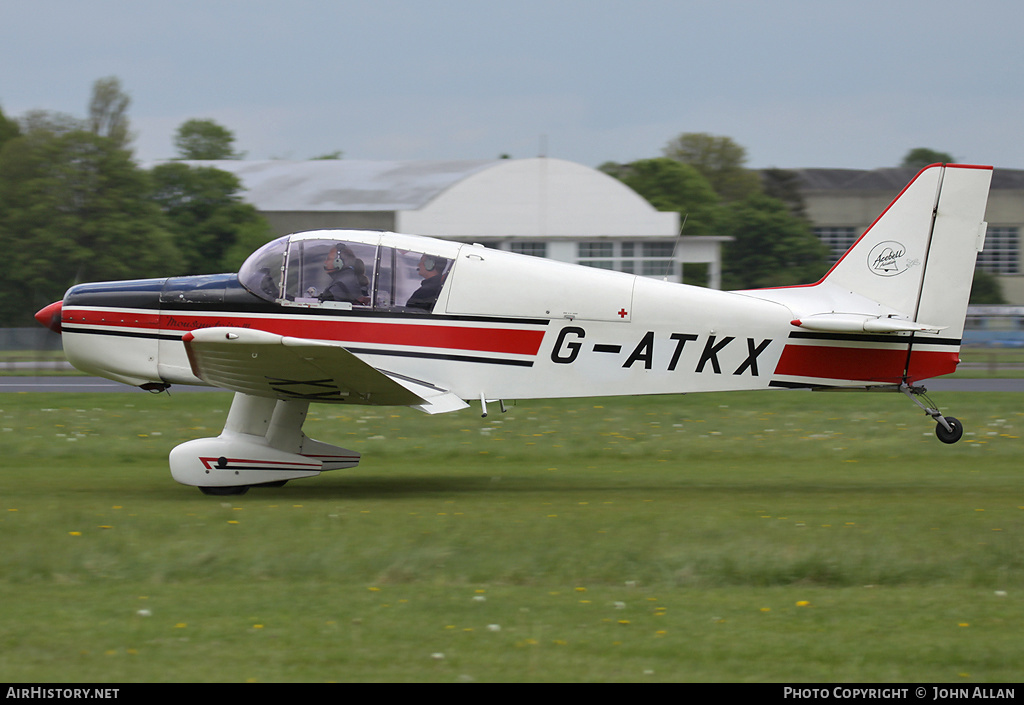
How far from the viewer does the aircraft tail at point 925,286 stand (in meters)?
9.24

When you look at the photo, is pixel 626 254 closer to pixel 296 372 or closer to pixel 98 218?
pixel 98 218

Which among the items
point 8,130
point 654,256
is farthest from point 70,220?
point 654,256

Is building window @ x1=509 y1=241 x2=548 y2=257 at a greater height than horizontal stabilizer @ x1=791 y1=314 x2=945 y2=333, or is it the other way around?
building window @ x1=509 y1=241 x2=548 y2=257

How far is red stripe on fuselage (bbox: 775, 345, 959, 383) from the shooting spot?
9242 millimetres

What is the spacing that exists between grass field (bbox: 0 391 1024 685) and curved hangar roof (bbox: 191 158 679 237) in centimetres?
3374

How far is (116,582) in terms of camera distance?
6.17 metres

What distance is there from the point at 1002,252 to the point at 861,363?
61.3 metres

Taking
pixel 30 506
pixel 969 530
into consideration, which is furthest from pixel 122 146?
pixel 969 530

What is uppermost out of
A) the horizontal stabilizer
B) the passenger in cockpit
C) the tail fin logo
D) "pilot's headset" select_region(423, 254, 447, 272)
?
the tail fin logo

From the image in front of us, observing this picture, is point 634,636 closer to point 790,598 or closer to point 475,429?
point 790,598

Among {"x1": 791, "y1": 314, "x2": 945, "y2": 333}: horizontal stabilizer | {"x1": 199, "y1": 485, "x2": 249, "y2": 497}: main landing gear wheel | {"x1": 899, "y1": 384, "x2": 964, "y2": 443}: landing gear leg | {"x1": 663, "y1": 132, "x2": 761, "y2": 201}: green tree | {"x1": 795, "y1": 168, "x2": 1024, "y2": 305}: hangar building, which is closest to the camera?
{"x1": 791, "y1": 314, "x2": 945, "y2": 333}: horizontal stabilizer

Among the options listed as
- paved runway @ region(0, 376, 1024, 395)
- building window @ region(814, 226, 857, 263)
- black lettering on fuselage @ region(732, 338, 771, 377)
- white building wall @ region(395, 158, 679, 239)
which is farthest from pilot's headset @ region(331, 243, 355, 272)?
building window @ region(814, 226, 857, 263)

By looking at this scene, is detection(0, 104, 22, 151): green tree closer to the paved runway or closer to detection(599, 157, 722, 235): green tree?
detection(599, 157, 722, 235): green tree
